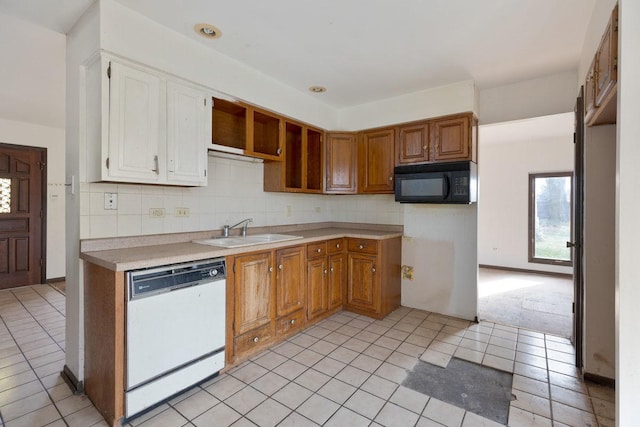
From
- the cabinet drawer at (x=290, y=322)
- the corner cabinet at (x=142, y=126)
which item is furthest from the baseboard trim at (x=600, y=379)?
the corner cabinet at (x=142, y=126)

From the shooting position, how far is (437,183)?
307 centimetres

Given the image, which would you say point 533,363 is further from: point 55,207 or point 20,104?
point 55,207

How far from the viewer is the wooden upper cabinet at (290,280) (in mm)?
2641

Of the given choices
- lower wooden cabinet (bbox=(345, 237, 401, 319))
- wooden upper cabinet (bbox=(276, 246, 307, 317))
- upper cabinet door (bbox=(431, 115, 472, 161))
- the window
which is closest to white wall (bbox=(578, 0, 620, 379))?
upper cabinet door (bbox=(431, 115, 472, 161))

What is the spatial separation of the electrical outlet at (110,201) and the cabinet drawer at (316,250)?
1.62 meters

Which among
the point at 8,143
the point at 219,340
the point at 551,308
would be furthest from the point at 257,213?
the point at 8,143

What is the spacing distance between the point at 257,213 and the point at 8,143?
13.3 ft

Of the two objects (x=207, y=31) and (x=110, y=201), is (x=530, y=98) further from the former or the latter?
(x=110, y=201)

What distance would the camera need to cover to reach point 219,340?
6.97 ft

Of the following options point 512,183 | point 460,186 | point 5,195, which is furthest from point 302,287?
point 512,183

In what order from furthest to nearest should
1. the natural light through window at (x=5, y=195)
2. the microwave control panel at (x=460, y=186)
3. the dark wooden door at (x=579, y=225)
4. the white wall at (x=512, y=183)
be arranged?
the white wall at (x=512, y=183) < the natural light through window at (x=5, y=195) < the microwave control panel at (x=460, y=186) < the dark wooden door at (x=579, y=225)

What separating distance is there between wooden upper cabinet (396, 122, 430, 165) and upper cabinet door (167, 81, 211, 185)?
207 centimetres

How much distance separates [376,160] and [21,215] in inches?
203

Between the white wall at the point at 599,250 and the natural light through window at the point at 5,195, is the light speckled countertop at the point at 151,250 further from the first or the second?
the natural light through window at the point at 5,195
